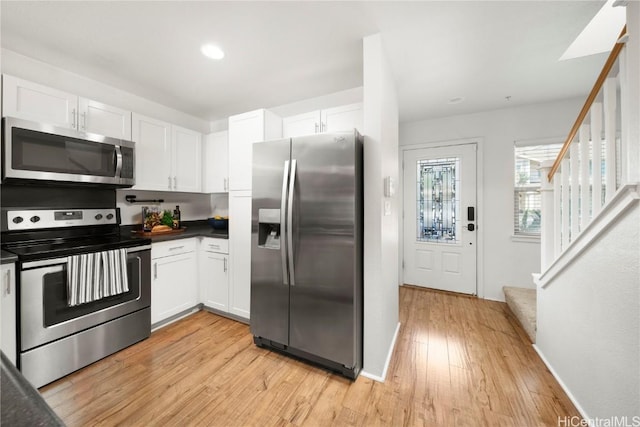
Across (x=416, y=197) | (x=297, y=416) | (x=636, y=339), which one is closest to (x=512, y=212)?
(x=416, y=197)

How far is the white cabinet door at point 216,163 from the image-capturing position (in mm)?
3105

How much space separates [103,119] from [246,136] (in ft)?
4.30

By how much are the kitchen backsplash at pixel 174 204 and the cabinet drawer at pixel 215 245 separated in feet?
2.71

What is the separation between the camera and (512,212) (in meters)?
3.23

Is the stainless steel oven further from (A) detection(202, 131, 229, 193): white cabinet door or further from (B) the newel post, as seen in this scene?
(B) the newel post

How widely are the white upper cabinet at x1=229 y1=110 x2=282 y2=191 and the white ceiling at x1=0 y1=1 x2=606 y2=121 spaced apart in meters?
0.36

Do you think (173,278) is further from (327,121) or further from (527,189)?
(527,189)

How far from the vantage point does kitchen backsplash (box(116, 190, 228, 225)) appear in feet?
9.21

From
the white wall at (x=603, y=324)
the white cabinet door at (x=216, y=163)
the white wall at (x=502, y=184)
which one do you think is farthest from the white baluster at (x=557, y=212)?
the white cabinet door at (x=216, y=163)

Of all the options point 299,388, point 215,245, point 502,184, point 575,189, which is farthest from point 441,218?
point 215,245

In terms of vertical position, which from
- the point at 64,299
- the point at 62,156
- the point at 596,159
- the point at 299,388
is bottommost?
the point at 299,388

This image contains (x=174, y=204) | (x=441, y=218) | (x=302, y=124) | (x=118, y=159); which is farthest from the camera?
(x=441, y=218)

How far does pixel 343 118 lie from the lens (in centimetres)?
237

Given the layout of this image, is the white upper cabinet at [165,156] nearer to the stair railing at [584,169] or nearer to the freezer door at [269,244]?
the freezer door at [269,244]
